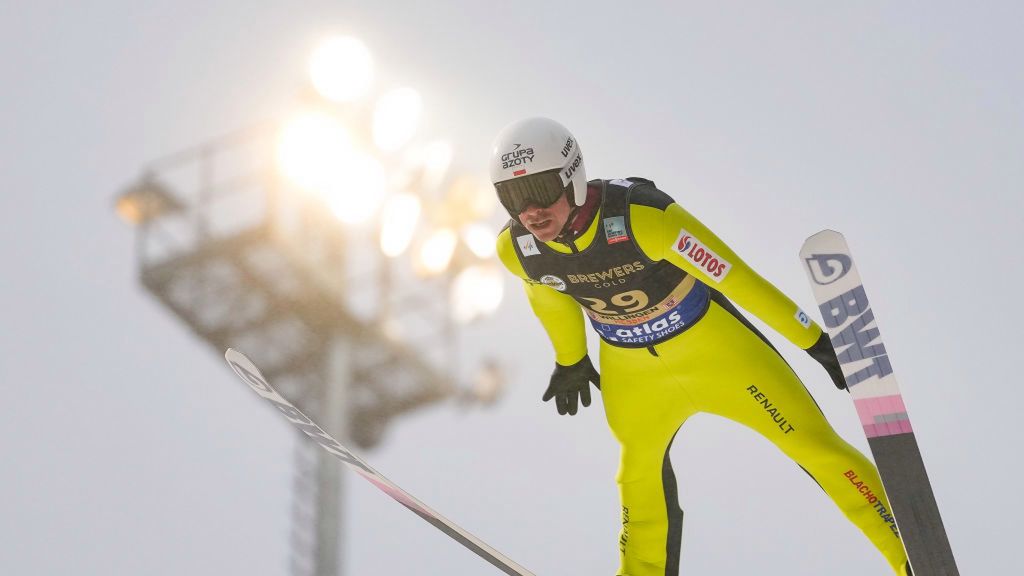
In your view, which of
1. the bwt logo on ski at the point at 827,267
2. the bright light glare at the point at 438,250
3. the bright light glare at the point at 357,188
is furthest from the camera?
the bright light glare at the point at 438,250

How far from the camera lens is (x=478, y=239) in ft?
74.6

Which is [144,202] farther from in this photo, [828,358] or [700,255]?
[828,358]

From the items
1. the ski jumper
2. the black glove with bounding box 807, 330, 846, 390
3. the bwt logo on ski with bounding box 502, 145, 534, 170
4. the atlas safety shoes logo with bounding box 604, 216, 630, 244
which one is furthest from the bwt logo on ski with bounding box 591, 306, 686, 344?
the bwt logo on ski with bounding box 502, 145, 534, 170

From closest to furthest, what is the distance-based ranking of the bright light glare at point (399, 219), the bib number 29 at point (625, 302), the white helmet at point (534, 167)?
the white helmet at point (534, 167) < the bib number 29 at point (625, 302) < the bright light glare at point (399, 219)

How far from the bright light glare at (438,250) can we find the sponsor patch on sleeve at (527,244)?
1806cm

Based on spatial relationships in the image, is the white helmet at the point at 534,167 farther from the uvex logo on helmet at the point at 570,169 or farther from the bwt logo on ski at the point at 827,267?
the bwt logo on ski at the point at 827,267

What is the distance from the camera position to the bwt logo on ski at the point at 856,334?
4.04 metres

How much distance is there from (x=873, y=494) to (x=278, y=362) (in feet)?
65.6

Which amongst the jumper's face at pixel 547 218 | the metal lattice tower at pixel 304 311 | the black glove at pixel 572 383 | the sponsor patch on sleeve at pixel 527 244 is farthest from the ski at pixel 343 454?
the metal lattice tower at pixel 304 311

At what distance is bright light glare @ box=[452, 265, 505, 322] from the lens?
23.2 meters

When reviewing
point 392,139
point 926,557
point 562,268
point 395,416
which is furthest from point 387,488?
point 395,416

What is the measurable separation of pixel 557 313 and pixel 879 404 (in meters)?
1.39

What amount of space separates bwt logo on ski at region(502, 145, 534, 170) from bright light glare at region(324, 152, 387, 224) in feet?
58.0

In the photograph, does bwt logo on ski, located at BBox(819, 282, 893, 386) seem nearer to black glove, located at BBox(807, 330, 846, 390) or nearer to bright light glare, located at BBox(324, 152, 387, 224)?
black glove, located at BBox(807, 330, 846, 390)
